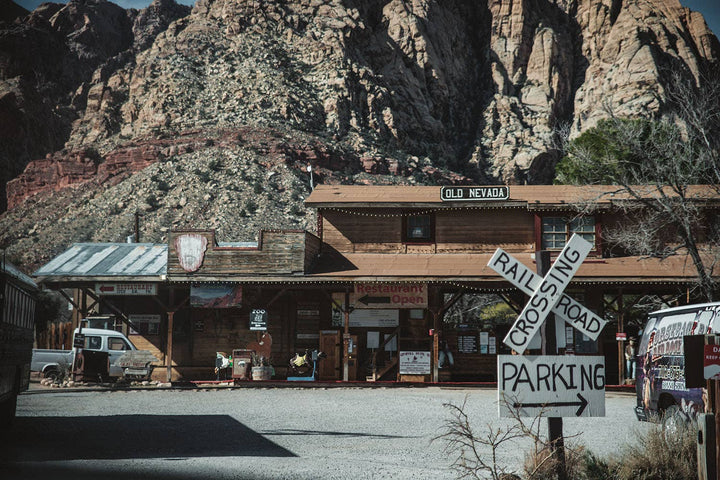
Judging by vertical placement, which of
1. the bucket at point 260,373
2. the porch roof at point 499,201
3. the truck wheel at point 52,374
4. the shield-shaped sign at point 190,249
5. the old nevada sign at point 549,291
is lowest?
the truck wheel at point 52,374

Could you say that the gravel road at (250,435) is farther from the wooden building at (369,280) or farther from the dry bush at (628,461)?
the wooden building at (369,280)

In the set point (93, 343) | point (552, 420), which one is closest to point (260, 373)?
point (93, 343)

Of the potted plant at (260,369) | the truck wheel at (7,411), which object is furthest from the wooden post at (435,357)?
the truck wheel at (7,411)

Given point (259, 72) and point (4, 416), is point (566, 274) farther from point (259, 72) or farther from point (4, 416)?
point (259, 72)

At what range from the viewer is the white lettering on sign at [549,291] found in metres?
6.88

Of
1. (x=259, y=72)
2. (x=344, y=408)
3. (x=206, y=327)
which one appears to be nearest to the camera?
(x=344, y=408)

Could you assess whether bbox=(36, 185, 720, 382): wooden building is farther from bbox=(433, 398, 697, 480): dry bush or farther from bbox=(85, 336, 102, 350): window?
bbox=(433, 398, 697, 480): dry bush

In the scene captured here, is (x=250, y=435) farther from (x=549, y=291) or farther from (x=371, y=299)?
(x=371, y=299)

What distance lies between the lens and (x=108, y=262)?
1043 inches

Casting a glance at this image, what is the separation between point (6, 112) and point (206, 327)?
95966mm

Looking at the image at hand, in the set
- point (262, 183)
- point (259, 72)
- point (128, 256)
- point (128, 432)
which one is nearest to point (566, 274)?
point (128, 432)

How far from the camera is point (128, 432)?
1251 cm

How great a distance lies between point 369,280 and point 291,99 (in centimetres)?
6607

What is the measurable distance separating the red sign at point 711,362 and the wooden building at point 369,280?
16.3 metres
